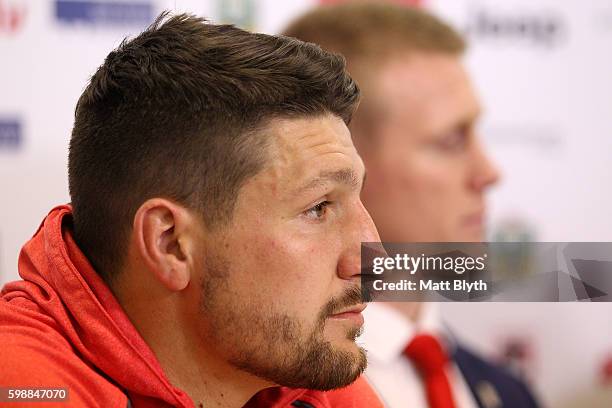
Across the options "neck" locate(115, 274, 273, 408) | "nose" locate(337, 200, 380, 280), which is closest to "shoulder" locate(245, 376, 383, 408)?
"neck" locate(115, 274, 273, 408)

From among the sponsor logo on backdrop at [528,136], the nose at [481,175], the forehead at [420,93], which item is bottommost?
the nose at [481,175]

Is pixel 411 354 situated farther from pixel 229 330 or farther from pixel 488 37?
pixel 488 37

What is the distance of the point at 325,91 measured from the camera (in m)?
0.99

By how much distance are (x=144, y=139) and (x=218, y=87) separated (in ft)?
0.31

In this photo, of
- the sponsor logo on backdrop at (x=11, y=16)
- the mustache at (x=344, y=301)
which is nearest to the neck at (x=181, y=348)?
the mustache at (x=344, y=301)

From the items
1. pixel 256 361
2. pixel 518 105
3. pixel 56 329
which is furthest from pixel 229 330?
pixel 518 105

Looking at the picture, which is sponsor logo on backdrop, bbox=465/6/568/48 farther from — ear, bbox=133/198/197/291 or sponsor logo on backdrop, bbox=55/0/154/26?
ear, bbox=133/198/197/291

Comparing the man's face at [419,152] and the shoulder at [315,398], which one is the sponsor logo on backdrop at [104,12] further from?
the shoulder at [315,398]

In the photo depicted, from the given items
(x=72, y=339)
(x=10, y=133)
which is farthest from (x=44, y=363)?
(x=10, y=133)

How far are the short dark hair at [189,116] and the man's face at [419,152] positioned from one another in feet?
1.62

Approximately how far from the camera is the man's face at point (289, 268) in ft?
3.13

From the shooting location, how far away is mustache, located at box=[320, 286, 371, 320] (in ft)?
3.17

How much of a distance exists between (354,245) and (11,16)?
87 centimetres

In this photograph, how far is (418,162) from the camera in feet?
4.91
